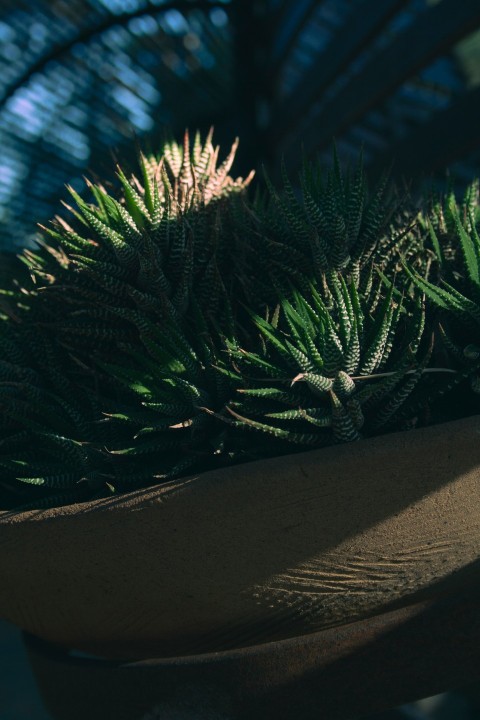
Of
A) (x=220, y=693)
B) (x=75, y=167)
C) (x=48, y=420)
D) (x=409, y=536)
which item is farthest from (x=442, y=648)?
(x=75, y=167)

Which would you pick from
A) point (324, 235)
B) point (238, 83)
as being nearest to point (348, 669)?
point (324, 235)

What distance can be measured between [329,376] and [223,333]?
353 millimetres

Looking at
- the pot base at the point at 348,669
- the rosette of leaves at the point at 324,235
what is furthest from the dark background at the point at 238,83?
the pot base at the point at 348,669

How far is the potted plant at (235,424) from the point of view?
1019 mm

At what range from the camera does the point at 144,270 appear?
54.1 inches

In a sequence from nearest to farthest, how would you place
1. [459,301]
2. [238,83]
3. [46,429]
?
[459,301], [46,429], [238,83]

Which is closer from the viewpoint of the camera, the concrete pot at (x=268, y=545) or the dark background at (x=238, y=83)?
the concrete pot at (x=268, y=545)

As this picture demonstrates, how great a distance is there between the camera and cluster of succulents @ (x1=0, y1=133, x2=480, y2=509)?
1170mm

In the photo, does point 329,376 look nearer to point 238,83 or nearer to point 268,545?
point 268,545

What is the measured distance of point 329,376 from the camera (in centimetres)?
113

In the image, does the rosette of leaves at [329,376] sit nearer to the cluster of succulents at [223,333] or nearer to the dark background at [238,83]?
the cluster of succulents at [223,333]

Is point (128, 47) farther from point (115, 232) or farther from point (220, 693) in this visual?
point (220, 693)

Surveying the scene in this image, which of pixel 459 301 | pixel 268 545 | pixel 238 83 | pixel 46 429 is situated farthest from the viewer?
pixel 238 83

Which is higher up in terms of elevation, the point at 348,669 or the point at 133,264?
the point at 133,264
